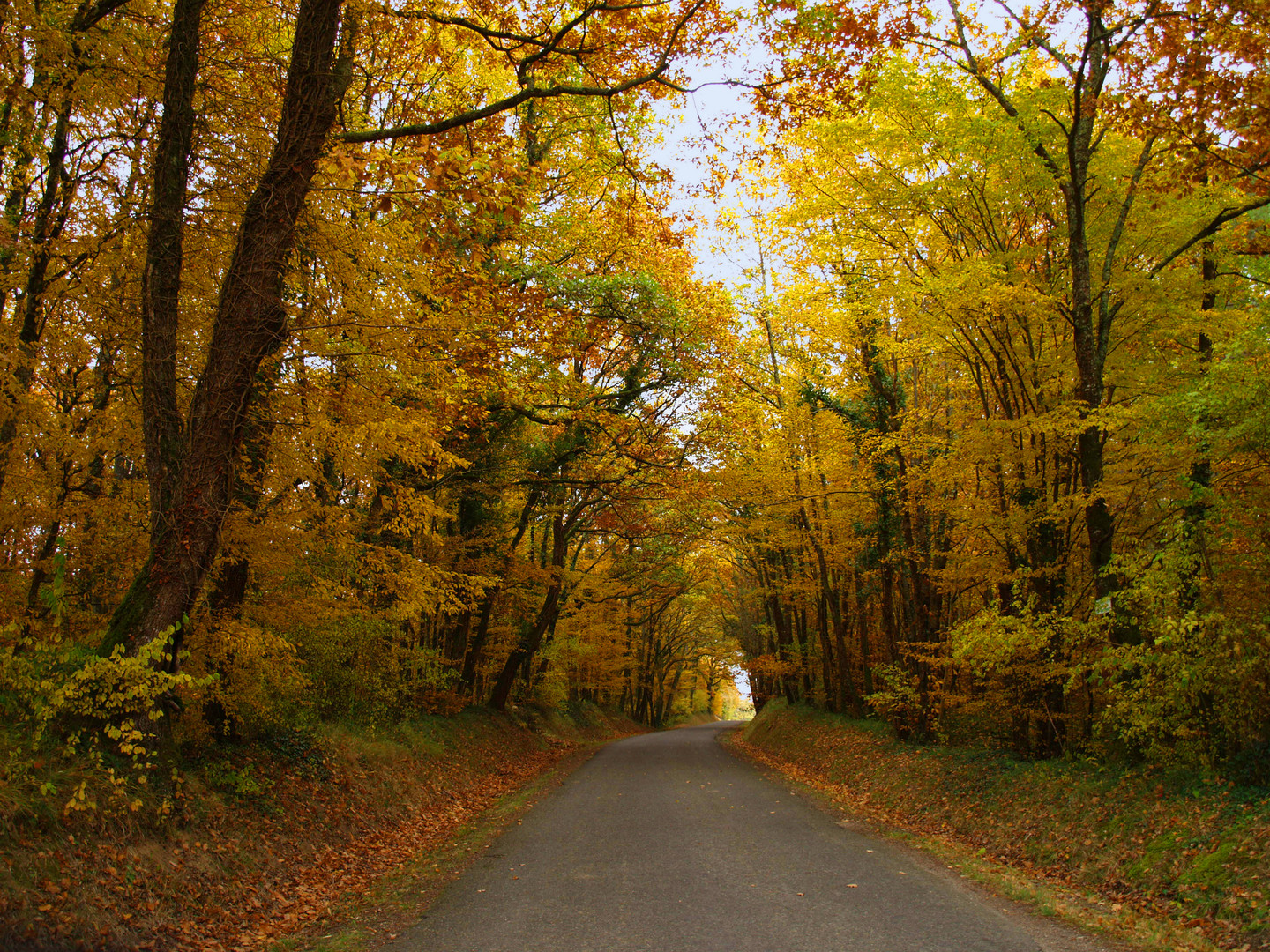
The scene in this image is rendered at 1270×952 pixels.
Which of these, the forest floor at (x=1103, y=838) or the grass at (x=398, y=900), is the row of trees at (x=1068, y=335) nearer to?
the forest floor at (x=1103, y=838)

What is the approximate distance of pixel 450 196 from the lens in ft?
18.8

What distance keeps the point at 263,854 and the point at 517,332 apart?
8.29 meters

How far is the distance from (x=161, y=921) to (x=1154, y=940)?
269 inches

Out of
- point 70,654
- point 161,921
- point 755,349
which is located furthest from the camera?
point 755,349

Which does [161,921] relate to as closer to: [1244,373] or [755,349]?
[1244,373]

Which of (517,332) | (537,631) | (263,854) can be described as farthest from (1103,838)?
(537,631)

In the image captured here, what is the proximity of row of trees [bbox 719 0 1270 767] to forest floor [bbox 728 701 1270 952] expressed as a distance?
636 millimetres

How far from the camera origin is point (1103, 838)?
6625mm

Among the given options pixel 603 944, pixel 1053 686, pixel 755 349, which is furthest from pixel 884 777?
pixel 755 349

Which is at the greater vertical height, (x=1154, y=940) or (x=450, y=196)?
(x=450, y=196)

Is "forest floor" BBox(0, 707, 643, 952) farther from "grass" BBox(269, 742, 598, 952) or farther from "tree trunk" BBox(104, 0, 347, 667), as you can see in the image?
"tree trunk" BBox(104, 0, 347, 667)

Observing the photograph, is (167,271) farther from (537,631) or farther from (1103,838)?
(537,631)

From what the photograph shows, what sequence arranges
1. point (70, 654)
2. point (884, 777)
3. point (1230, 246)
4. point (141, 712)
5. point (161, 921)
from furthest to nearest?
point (884, 777) → point (1230, 246) → point (141, 712) → point (70, 654) → point (161, 921)

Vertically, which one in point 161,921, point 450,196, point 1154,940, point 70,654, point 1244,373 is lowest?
point 1154,940
